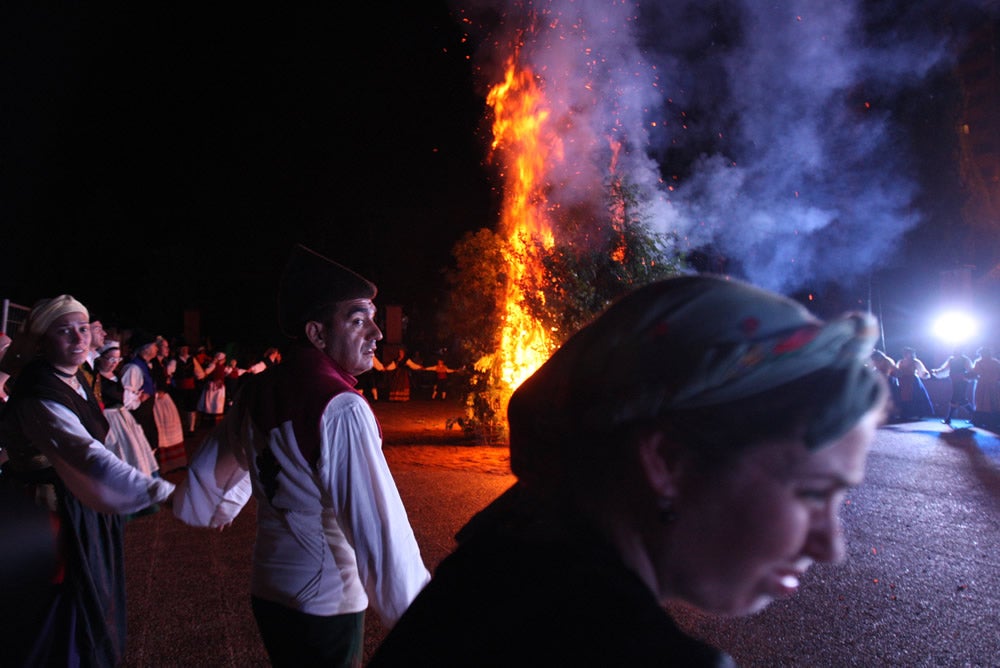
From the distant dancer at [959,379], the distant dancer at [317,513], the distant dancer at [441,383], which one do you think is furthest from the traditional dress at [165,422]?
the distant dancer at [959,379]

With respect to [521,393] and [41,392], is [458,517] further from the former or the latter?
[521,393]

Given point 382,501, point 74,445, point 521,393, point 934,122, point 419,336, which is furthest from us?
point 419,336

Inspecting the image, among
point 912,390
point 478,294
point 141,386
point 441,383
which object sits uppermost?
point 478,294

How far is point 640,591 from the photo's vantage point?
0.81 meters

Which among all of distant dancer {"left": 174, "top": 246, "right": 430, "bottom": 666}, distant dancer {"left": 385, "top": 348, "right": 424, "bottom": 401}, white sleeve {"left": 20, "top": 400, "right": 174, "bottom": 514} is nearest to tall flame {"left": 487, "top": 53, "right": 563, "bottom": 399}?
white sleeve {"left": 20, "top": 400, "right": 174, "bottom": 514}

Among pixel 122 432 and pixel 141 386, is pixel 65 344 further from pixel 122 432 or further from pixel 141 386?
pixel 141 386

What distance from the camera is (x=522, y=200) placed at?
455 inches

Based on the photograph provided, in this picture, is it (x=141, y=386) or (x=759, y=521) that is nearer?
(x=759, y=521)

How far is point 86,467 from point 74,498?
0.45m

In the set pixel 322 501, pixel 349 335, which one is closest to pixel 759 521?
pixel 322 501

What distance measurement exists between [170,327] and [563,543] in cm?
3674

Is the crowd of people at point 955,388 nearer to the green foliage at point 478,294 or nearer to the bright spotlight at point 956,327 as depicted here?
the bright spotlight at point 956,327

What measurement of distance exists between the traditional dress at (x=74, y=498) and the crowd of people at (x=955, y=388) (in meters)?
16.3

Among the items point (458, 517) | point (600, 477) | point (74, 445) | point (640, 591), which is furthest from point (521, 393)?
point (458, 517)
